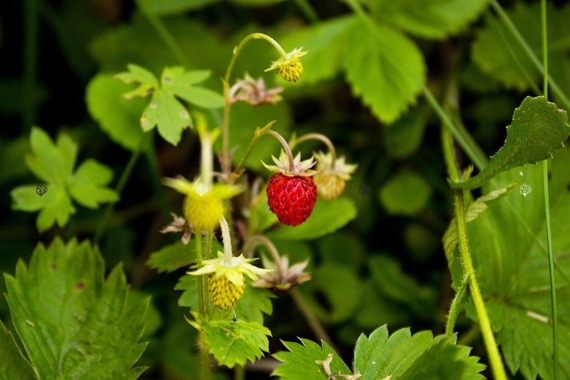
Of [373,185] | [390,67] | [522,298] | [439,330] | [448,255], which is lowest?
[439,330]

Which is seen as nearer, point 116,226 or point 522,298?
point 522,298

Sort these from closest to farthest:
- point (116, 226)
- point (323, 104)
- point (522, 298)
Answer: point (522, 298) → point (116, 226) → point (323, 104)

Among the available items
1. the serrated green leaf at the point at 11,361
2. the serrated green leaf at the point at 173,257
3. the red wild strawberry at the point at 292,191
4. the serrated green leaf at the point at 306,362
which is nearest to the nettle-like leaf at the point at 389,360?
the serrated green leaf at the point at 306,362

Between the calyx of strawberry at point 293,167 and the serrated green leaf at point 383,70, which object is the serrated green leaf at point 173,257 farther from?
the serrated green leaf at point 383,70

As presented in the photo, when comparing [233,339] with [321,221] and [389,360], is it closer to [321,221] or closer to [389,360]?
[389,360]

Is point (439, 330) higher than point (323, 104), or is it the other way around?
point (323, 104)

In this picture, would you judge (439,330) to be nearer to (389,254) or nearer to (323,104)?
(389,254)

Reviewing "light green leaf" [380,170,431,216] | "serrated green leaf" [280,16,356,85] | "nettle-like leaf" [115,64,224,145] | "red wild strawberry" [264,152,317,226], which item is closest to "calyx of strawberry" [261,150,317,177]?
"red wild strawberry" [264,152,317,226]

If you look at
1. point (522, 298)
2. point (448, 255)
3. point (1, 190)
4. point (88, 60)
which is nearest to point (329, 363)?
point (448, 255)
